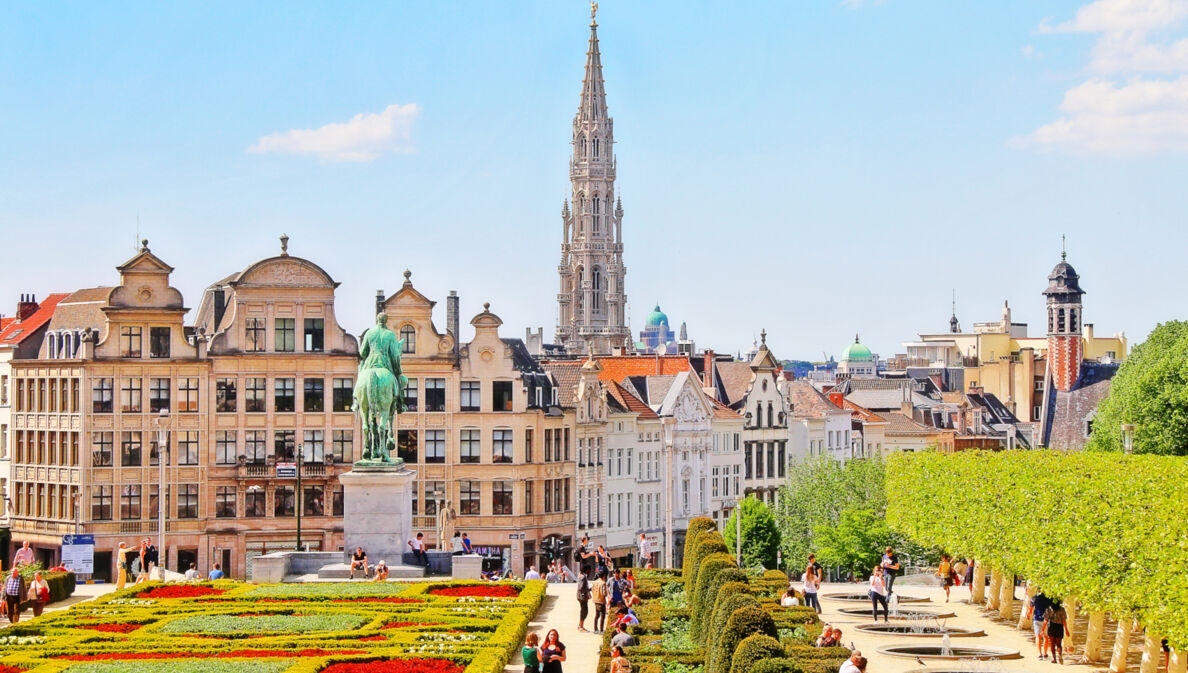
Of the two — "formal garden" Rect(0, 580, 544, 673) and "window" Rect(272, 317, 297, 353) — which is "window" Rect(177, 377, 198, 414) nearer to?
"window" Rect(272, 317, 297, 353)

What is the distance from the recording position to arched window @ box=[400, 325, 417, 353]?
87312mm

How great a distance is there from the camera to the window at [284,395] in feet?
278

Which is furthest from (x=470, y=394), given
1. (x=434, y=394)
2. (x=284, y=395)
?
(x=284, y=395)

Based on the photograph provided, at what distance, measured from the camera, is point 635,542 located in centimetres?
9912

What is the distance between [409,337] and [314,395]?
17.0 ft

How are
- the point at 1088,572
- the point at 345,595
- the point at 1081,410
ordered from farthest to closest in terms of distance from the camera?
the point at 1081,410, the point at 345,595, the point at 1088,572

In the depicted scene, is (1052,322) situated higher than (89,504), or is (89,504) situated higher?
(1052,322)

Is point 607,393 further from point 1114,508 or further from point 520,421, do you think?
point 1114,508

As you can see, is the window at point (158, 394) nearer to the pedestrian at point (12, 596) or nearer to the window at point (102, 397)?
the window at point (102, 397)

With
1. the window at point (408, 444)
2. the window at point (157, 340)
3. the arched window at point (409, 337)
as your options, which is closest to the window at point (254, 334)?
the window at point (157, 340)

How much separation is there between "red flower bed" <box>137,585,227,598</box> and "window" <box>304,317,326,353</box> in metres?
31.1

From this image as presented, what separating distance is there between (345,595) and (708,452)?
5687 centimetres

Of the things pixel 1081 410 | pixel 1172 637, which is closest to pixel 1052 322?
pixel 1081 410

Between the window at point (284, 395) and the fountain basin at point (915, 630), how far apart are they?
36555 millimetres
